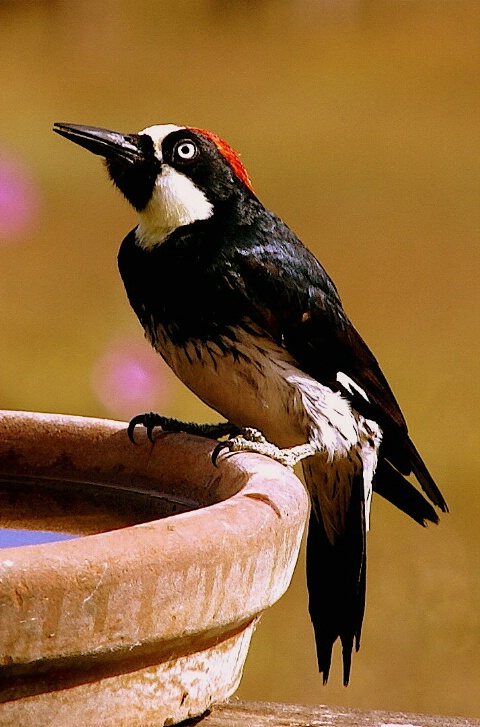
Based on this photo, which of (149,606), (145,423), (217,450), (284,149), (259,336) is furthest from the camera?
(284,149)

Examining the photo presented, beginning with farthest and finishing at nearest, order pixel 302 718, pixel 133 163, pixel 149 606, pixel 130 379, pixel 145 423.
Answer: pixel 130 379, pixel 133 163, pixel 145 423, pixel 302 718, pixel 149 606

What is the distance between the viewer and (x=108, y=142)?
6.01 ft

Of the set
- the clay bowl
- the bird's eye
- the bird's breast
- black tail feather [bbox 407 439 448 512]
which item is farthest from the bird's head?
the clay bowl

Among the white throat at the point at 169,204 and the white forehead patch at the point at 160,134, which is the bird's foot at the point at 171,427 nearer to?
the white throat at the point at 169,204

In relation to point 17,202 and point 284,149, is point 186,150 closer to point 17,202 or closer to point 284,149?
point 17,202

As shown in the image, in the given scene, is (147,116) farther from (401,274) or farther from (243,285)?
(243,285)

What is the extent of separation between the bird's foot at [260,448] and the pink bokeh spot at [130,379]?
6.16 ft

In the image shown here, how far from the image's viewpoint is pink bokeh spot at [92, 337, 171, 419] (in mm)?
3689

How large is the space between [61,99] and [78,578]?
4.69 meters

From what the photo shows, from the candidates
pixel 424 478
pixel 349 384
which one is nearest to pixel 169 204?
pixel 349 384

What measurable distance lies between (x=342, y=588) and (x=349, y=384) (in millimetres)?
324

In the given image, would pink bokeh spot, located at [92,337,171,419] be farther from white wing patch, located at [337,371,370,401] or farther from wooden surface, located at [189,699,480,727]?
wooden surface, located at [189,699,480,727]

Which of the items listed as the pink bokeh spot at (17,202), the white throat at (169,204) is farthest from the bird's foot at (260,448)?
the pink bokeh spot at (17,202)

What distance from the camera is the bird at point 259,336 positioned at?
1766 mm
